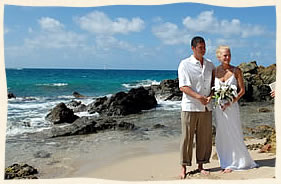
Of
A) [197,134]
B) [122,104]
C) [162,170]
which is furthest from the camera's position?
[122,104]

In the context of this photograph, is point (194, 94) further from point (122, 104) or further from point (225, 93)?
point (122, 104)

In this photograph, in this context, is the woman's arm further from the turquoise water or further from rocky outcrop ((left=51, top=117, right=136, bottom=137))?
the turquoise water

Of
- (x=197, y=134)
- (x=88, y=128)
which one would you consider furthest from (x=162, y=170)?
(x=88, y=128)

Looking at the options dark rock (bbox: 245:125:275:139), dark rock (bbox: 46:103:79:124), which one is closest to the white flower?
dark rock (bbox: 245:125:275:139)

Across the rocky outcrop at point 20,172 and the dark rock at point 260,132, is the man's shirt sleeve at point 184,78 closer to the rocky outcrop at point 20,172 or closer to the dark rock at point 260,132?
the rocky outcrop at point 20,172

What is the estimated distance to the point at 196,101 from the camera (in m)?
3.67

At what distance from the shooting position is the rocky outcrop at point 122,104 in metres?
11.9

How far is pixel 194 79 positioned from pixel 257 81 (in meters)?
13.5

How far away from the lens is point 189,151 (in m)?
3.79

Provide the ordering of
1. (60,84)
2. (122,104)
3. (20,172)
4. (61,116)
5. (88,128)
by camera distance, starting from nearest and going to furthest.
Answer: (20,172) < (88,128) < (61,116) < (122,104) < (60,84)

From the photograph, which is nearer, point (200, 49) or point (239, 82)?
point (200, 49)

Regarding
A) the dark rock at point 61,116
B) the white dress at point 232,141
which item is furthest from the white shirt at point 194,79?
the dark rock at point 61,116
